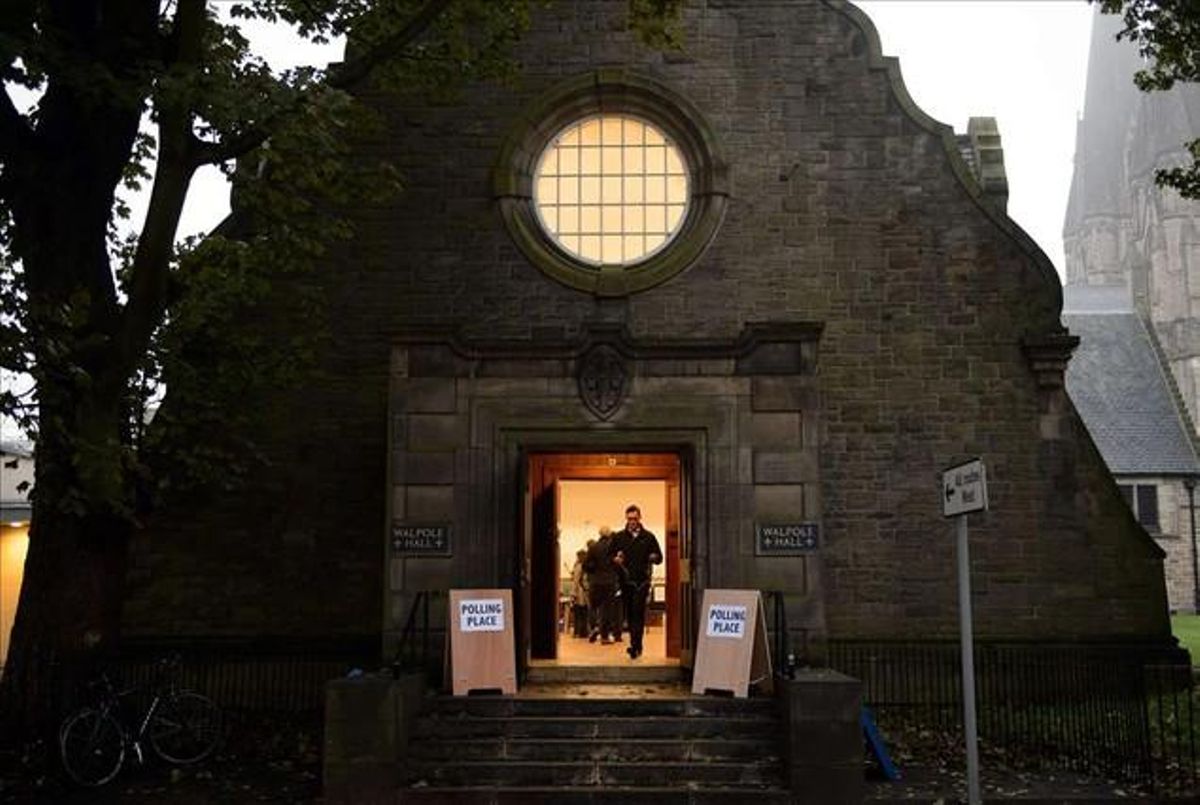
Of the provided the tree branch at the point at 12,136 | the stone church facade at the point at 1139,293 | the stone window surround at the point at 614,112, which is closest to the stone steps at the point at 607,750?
the stone window surround at the point at 614,112

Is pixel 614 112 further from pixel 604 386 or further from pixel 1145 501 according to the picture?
pixel 1145 501

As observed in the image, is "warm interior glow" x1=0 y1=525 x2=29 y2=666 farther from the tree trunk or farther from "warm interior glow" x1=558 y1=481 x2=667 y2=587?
the tree trunk

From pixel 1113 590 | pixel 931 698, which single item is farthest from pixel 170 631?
pixel 1113 590

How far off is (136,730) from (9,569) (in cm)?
1722

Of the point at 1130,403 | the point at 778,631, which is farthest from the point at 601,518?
the point at 1130,403

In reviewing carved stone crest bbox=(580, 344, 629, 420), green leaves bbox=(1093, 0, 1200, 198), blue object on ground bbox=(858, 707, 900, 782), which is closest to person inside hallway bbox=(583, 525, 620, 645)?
carved stone crest bbox=(580, 344, 629, 420)

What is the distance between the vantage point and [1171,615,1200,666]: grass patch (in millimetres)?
23047

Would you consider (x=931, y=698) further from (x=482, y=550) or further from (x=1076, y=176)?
(x=1076, y=176)

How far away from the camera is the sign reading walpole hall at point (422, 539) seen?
42.8 ft

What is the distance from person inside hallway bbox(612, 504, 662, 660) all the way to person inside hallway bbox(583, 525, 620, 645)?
3.19ft

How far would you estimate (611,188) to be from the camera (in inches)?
667

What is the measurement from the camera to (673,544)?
15062mm

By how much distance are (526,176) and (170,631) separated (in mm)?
8040

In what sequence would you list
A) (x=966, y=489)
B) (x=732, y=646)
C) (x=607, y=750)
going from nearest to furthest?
(x=966, y=489), (x=607, y=750), (x=732, y=646)
